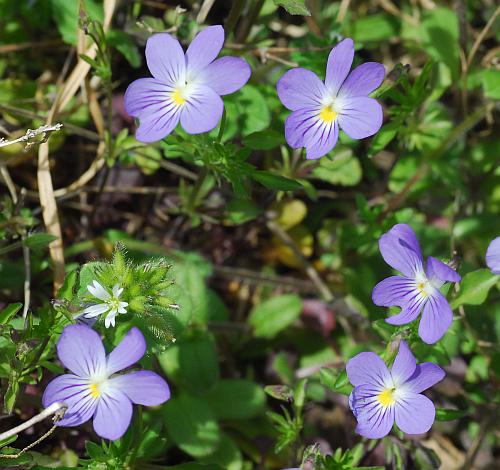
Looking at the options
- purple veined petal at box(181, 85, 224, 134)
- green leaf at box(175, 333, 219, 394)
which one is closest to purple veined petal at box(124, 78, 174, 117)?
purple veined petal at box(181, 85, 224, 134)

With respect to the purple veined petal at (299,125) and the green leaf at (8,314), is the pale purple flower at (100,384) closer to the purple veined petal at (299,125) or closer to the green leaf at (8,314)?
the green leaf at (8,314)

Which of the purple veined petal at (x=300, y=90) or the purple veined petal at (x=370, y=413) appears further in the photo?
the purple veined petal at (x=300, y=90)

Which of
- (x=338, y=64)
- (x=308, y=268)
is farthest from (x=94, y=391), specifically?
(x=308, y=268)

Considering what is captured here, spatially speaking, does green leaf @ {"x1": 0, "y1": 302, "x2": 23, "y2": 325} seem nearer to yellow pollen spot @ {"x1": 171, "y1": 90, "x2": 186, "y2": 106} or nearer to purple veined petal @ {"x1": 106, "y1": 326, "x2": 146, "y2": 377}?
purple veined petal @ {"x1": 106, "y1": 326, "x2": 146, "y2": 377}

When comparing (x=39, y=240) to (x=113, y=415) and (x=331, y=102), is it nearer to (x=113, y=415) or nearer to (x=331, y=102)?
(x=113, y=415)

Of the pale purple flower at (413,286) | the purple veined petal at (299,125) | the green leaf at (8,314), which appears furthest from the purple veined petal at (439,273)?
the green leaf at (8,314)

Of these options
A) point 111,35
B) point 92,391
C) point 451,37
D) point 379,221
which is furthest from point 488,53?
point 92,391

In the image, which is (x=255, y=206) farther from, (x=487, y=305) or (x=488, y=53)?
(x=488, y=53)

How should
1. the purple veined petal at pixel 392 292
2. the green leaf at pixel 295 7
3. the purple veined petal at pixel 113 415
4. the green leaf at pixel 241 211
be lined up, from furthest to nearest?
the green leaf at pixel 241 211 < the green leaf at pixel 295 7 < the purple veined petal at pixel 392 292 < the purple veined petal at pixel 113 415
